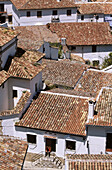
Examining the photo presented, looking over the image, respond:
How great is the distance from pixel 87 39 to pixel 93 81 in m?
16.8

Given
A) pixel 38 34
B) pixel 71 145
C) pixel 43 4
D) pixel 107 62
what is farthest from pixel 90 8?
pixel 71 145

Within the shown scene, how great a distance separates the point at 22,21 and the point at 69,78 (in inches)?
1064

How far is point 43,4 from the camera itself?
2349 inches

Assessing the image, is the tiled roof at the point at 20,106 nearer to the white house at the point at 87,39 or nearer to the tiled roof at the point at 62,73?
the tiled roof at the point at 62,73

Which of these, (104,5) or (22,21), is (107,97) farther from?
(104,5)

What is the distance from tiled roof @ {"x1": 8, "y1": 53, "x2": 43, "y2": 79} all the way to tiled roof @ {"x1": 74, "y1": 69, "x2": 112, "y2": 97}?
6.60m

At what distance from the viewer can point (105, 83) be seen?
3553cm

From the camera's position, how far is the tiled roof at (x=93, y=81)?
34.5 metres

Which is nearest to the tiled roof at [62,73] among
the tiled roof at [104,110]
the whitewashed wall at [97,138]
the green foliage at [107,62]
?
the tiled roof at [104,110]

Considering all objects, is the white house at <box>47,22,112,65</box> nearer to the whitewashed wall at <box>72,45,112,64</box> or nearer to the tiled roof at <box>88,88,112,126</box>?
the whitewashed wall at <box>72,45,112,64</box>

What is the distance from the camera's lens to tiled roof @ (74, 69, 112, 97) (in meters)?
34.5

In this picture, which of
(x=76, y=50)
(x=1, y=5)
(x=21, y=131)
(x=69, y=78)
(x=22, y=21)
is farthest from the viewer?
(x=1, y=5)

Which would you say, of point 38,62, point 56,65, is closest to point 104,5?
point 56,65

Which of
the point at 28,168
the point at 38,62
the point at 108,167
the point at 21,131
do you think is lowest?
the point at 28,168
